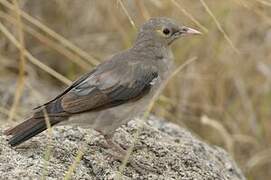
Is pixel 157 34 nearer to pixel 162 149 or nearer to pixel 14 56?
pixel 162 149

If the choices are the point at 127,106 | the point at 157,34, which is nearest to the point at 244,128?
the point at 157,34

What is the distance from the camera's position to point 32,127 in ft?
12.5

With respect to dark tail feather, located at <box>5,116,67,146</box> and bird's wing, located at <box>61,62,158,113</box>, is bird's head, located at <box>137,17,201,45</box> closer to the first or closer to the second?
bird's wing, located at <box>61,62,158,113</box>

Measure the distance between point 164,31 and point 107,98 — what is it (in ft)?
2.51

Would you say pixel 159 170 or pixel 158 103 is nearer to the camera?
pixel 159 170

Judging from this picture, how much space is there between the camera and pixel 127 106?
13.1 feet

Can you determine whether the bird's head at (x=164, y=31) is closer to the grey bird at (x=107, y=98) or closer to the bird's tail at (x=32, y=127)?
the grey bird at (x=107, y=98)

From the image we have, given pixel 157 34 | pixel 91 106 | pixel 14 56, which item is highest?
pixel 14 56

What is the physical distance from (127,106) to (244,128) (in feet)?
9.52

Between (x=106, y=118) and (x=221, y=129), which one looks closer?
(x=106, y=118)

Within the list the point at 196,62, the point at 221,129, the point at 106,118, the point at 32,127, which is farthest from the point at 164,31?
the point at 196,62

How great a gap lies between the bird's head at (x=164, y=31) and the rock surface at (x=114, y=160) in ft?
1.84

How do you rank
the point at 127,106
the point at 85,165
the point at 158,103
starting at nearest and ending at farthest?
the point at 85,165
the point at 127,106
the point at 158,103

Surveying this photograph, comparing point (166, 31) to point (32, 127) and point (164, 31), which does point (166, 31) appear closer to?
point (164, 31)
